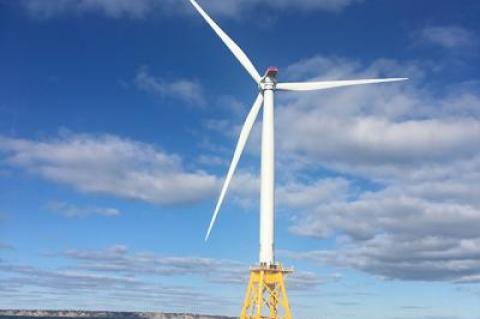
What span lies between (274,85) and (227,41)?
609 inches

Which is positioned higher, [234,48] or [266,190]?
[234,48]

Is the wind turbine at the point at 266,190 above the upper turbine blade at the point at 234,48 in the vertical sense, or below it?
below

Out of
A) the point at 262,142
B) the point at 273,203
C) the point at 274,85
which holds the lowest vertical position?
the point at 273,203

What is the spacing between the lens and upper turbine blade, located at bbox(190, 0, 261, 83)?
118125 millimetres

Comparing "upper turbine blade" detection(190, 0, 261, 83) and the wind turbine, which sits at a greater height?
"upper turbine blade" detection(190, 0, 261, 83)

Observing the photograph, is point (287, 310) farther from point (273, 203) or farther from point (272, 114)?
point (272, 114)

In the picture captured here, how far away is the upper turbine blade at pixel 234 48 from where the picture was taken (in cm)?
11812

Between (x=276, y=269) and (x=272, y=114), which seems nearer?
(x=276, y=269)

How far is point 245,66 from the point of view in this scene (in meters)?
120

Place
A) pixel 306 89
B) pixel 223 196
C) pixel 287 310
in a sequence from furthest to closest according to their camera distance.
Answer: pixel 306 89, pixel 223 196, pixel 287 310

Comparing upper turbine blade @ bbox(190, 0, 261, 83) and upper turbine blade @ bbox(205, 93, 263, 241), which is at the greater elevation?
upper turbine blade @ bbox(190, 0, 261, 83)

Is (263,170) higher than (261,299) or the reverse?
higher

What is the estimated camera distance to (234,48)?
12262 cm

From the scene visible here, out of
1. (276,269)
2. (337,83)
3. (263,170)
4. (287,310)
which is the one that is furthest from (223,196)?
(337,83)
